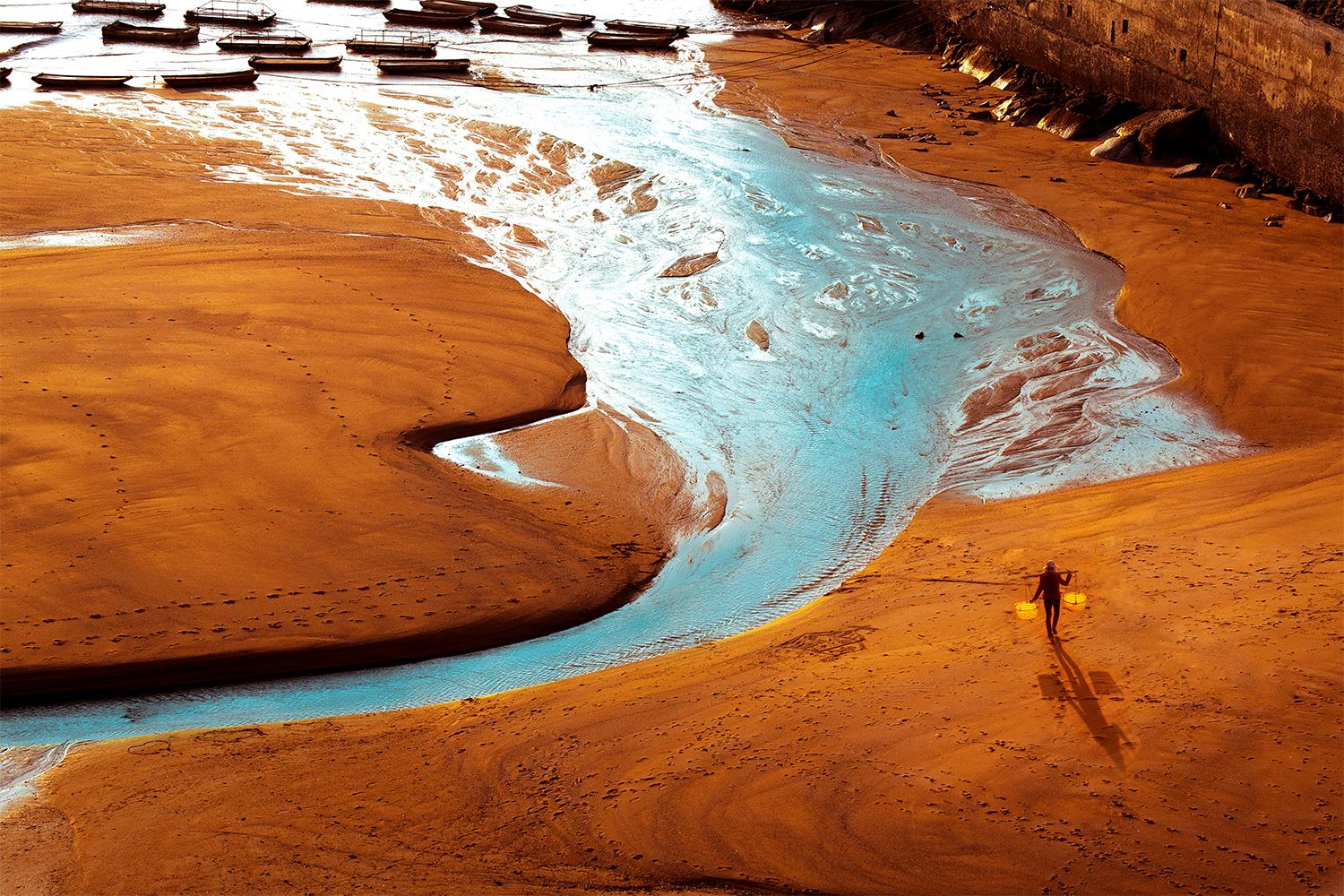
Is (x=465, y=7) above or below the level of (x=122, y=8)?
above

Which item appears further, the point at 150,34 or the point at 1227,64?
the point at 150,34

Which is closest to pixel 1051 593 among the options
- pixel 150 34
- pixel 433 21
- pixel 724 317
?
pixel 724 317

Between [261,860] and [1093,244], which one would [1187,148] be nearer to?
[1093,244]

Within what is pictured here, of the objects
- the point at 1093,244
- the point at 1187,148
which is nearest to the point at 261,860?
the point at 1093,244

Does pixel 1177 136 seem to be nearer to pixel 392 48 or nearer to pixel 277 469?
pixel 277 469

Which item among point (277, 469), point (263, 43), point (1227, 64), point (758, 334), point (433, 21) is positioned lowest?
point (277, 469)

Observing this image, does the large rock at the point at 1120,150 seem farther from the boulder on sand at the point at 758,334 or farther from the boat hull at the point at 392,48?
the boat hull at the point at 392,48

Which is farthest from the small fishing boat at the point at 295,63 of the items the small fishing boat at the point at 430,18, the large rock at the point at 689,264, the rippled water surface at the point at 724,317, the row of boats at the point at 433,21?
the large rock at the point at 689,264

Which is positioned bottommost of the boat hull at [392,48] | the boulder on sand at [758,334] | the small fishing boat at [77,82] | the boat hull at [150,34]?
the boulder on sand at [758,334]
